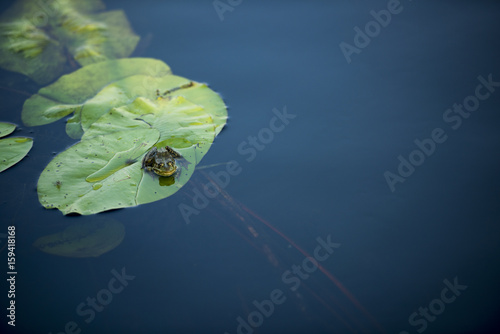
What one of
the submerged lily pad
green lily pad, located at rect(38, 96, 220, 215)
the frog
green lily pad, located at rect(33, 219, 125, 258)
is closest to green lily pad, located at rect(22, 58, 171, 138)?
the submerged lily pad

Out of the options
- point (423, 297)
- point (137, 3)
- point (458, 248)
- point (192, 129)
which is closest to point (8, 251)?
point (192, 129)

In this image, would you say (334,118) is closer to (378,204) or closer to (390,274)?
(378,204)

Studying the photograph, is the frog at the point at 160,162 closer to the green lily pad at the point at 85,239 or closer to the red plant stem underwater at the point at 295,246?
the red plant stem underwater at the point at 295,246

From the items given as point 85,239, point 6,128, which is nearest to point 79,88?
point 6,128

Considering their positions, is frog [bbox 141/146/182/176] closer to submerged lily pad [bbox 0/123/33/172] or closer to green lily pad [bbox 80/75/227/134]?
green lily pad [bbox 80/75/227/134]

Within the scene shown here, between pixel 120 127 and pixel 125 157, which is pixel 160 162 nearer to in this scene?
pixel 125 157
